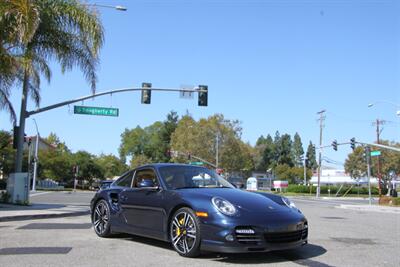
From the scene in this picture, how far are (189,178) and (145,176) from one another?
0.91 m

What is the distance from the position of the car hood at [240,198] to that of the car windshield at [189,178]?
1.03 feet

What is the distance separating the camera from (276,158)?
154500 millimetres

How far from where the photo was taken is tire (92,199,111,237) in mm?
9133

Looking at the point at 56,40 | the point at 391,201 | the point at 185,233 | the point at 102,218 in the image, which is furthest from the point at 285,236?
the point at 391,201

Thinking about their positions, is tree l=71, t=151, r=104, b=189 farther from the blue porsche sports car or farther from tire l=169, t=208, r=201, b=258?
tire l=169, t=208, r=201, b=258

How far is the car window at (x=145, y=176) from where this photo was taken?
8275 millimetres

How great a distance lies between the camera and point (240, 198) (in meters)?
7.18

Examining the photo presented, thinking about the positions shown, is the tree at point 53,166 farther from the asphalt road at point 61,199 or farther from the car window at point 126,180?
the car window at point 126,180

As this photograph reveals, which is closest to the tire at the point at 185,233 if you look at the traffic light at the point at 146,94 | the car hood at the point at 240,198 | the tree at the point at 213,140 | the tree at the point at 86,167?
the car hood at the point at 240,198

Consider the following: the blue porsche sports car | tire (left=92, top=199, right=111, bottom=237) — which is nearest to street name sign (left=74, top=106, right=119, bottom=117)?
tire (left=92, top=199, right=111, bottom=237)

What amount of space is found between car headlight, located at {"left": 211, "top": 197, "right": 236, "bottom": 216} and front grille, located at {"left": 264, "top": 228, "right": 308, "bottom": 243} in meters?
0.57

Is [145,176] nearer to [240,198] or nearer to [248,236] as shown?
[240,198]

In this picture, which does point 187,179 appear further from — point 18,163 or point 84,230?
point 18,163

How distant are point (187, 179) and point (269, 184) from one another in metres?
101
